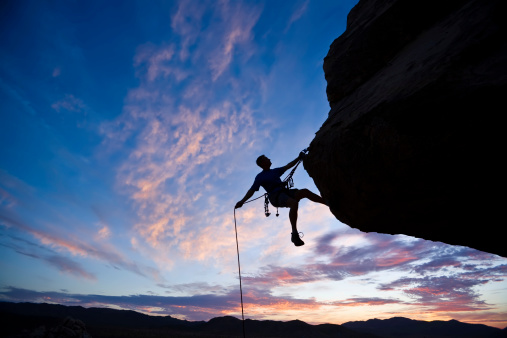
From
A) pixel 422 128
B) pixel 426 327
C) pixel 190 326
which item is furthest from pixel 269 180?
pixel 426 327

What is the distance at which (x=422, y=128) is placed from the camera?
117 inches

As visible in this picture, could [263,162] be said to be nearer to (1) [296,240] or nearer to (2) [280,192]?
(2) [280,192]

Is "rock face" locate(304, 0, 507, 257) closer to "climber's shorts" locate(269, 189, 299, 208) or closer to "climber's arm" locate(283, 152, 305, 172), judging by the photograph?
"climber's arm" locate(283, 152, 305, 172)

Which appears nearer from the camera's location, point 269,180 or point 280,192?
point 280,192

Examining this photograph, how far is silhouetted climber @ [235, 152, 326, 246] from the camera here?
533 cm

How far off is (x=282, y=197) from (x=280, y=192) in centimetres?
17

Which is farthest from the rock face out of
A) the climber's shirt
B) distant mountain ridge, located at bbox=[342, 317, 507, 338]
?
distant mountain ridge, located at bbox=[342, 317, 507, 338]

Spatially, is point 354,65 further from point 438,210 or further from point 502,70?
point 438,210

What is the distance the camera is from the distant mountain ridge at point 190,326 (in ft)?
175

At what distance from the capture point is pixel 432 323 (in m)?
148

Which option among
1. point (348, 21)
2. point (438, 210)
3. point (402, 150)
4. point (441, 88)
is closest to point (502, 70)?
point (441, 88)

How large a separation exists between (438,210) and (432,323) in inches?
7818

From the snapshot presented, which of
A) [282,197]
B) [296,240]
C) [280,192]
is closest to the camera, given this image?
[296,240]

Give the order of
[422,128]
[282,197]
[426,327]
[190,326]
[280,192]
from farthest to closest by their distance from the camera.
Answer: [426,327] → [190,326] → [280,192] → [282,197] → [422,128]
